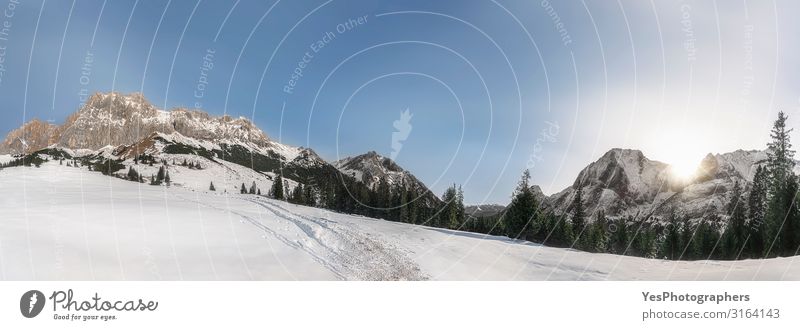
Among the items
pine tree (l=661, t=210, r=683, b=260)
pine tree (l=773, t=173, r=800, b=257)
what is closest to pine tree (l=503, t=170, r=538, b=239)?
pine tree (l=773, t=173, r=800, b=257)

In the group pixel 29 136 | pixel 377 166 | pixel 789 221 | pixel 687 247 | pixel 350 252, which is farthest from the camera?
pixel 687 247

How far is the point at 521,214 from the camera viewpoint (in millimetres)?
32656

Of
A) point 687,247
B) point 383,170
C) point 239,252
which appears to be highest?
point 383,170

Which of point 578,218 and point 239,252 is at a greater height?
point 578,218

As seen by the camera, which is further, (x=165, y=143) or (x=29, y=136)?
(x=165, y=143)

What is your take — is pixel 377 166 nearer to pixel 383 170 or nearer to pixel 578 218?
pixel 383 170

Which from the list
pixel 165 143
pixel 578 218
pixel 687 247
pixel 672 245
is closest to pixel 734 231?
pixel 578 218
